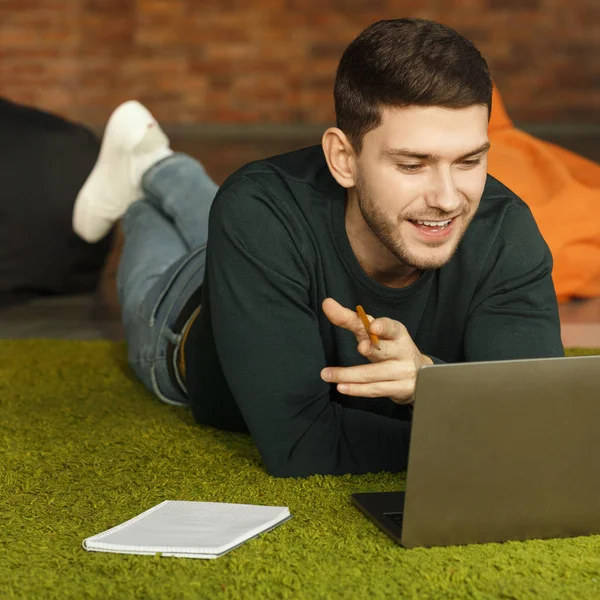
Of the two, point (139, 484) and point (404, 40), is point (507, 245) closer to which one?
point (404, 40)

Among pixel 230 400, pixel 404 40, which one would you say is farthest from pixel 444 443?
pixel 230 400

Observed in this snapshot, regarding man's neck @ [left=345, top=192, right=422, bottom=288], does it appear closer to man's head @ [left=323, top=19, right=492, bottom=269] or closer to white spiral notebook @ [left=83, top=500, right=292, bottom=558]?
man's head @ [left=323, top=19, right=492, bottom=269]

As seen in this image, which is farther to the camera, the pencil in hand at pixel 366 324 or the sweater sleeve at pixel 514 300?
the sweater sleeve at pixel 514 300

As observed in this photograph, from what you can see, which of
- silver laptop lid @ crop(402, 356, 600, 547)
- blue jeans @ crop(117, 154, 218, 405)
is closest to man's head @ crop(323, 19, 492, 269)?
silver laptop lid @ crop(402, 356, 600, 547)

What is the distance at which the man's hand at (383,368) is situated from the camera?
127 cm

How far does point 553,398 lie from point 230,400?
2.28 feet

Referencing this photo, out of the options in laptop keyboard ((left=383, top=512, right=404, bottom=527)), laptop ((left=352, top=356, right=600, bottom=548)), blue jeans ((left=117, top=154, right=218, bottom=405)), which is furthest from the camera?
blue jeans ((left=117, top=154, right=218, bottom=405))

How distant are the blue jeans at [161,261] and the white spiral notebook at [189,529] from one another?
1.85ft

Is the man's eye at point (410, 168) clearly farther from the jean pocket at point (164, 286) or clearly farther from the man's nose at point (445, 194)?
the jean pocket at point (164, 286)

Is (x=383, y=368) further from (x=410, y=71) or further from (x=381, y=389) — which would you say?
(x=410, y=71)

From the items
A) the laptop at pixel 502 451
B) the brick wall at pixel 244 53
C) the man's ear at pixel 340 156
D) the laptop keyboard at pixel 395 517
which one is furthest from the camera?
the brick wall at pixel 244 53

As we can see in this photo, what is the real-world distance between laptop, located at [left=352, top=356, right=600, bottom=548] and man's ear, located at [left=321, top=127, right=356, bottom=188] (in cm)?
43

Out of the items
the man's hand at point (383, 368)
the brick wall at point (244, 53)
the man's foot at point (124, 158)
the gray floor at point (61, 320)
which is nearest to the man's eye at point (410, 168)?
the man's hand at point (383, 368)

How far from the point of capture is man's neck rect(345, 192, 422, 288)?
1.50 metres
